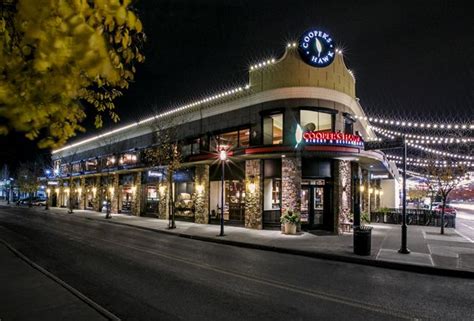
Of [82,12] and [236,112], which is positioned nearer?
[82,12]

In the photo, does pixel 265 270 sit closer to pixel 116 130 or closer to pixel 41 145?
pixel 41 145

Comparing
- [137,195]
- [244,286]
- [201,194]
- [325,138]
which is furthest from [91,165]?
[244,286]

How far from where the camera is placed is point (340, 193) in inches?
804

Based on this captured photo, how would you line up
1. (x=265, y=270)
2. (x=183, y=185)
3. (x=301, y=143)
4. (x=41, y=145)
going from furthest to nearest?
(x=183, y=185)
(x=301, y=143)
(x=265, y=270)
(x=41, y=145)

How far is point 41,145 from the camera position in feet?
12.5

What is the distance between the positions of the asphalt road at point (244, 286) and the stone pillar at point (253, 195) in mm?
7025

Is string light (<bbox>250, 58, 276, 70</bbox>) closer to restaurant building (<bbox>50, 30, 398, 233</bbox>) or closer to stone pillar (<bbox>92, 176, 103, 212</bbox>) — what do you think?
restaurant building (<bbox>50, 30, 398, 233</bbox>)

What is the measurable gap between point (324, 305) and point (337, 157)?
44.9 ft

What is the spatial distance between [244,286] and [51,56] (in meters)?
7.25

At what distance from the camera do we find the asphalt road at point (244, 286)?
6918 millimetres

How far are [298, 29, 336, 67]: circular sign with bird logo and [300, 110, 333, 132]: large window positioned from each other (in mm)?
2882

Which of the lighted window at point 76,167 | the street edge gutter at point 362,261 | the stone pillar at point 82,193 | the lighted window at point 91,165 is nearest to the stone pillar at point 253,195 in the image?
the street edge gutter at point 362,261

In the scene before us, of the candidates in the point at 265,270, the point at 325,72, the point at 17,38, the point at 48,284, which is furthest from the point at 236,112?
the point at 17,38

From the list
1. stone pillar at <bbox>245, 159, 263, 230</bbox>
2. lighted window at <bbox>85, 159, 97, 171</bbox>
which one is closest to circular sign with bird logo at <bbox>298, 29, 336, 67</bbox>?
stone pillar at <bbox>245, 159, 263, 230</bbox>
